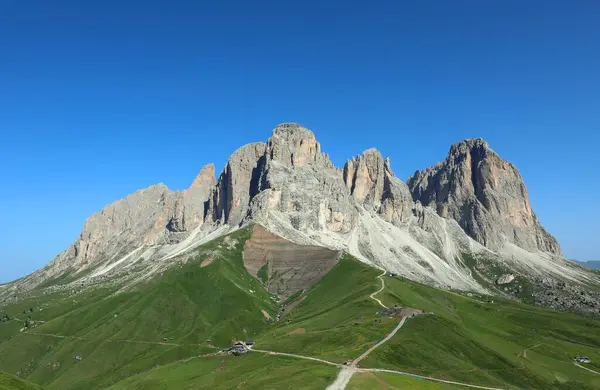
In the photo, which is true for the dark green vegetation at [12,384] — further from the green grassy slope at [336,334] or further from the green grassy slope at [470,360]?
the green grassy slope at [470,360]

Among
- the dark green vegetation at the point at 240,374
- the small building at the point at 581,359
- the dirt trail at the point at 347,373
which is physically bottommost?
the small building at the point at 581,359

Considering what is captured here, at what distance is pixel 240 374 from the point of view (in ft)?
423

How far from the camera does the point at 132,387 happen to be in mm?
147125

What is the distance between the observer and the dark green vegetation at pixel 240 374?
354 feet

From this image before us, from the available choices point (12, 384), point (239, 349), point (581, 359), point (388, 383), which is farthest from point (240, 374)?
point (581, 359)

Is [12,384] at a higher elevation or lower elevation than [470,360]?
higher

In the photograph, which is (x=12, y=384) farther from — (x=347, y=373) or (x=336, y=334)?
(x=336, y=334)

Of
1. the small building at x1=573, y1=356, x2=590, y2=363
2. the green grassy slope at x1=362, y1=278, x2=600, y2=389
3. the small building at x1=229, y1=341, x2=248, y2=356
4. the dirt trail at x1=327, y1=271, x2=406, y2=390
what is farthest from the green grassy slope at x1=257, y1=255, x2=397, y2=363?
the small building at x1=573, y1=356, x2=590, y2=363

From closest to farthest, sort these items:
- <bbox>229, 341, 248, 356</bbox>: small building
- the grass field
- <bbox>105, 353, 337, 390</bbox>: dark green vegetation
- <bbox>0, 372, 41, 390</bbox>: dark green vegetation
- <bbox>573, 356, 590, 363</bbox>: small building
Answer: the grass field < <bbox>0, 372, 41, 390</bbox>: dark green vegetation < <bbox>105, 353, 337, 390</bbox>: dark green vegetation < <bbox>229, 341, 248, 356</bbox>: small building < <bbox>573, 356, 590, 363</bbox>: small building

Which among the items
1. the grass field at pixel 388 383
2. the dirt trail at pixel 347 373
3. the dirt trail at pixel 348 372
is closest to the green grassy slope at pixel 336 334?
the dirt trail at pixel 348 372

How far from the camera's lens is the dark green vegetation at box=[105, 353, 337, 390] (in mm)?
107812

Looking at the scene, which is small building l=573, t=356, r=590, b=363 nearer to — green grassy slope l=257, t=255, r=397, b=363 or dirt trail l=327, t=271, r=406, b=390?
green grassy slope l=257, t=255, r=397, b=363

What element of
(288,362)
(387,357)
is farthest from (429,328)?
(288,362)

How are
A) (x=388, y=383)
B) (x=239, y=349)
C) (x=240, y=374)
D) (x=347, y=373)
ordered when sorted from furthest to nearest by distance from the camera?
(x=239, y=349) < (x=240, y=374) < (x=347, y=373) < (x=388, y=383)
